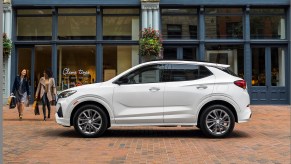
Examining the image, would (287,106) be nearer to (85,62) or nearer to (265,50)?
(265,50)

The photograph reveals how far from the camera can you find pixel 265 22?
60.7 ft

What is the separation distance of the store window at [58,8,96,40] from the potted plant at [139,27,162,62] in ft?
8.26

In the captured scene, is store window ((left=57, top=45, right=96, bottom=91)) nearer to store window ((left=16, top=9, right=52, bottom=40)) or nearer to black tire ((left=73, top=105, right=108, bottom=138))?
store window ((left=16, top=9, right=52, bottom=40))

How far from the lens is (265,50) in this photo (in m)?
18.4

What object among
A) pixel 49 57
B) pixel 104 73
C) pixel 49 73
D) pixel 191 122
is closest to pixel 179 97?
pixel 191 122

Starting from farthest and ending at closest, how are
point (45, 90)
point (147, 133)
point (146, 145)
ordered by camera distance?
1. point (45, 90)
2. point (147, 133)
3. point (146, 145)

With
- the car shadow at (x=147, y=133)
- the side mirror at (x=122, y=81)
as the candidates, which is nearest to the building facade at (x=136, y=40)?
the car shadow at (x=147, y=133)

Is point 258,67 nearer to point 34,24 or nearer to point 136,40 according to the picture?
point 136,40

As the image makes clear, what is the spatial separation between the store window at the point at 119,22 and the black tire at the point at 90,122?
1015 centimetres

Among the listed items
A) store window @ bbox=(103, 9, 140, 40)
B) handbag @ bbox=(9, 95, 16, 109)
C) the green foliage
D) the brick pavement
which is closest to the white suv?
the brick pavement

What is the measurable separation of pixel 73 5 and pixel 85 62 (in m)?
2.67

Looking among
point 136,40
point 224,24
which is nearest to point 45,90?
point 136,40

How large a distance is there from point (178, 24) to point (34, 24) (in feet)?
22.3

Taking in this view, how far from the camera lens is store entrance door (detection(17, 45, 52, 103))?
1850 centimetres
